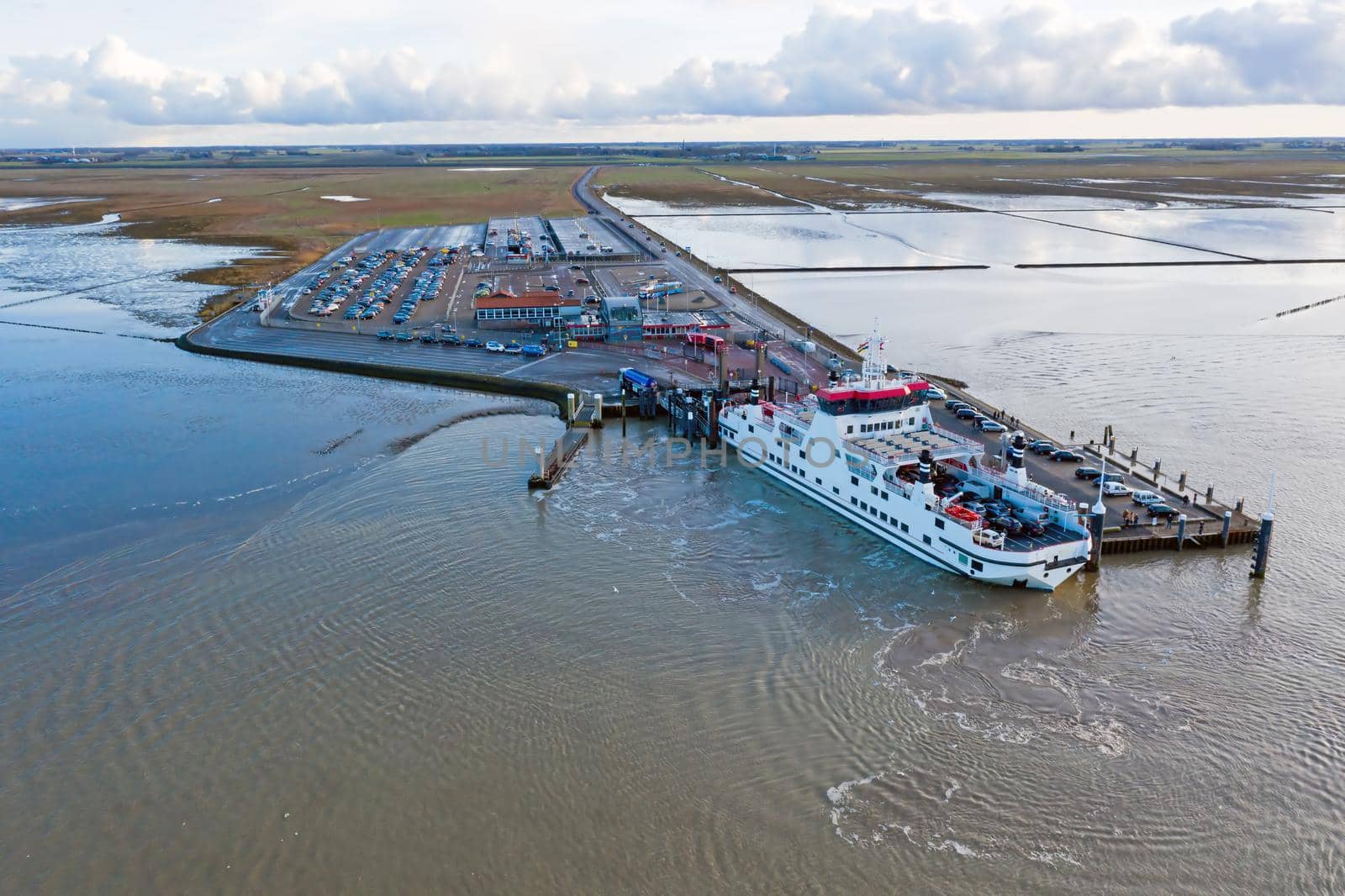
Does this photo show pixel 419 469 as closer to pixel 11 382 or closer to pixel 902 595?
pixel 902 595

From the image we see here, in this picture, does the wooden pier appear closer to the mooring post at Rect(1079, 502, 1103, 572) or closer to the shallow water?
the mooring post at Rect(1079, 502, 1103, 572)

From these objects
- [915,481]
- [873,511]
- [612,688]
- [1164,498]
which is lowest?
[612,688]

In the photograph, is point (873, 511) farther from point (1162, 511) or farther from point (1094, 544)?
point (1162, 511)

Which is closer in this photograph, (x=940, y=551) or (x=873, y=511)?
(x=940, y=551)

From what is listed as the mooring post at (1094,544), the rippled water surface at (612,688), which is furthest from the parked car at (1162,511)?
the mooring post at (1094,544)

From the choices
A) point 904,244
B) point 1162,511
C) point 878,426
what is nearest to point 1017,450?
point 878,426

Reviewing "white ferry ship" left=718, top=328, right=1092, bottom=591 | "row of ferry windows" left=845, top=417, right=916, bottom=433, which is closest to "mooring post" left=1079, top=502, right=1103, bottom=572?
"white ferry ship" left=718, top=328, right=1092, bottom=591
